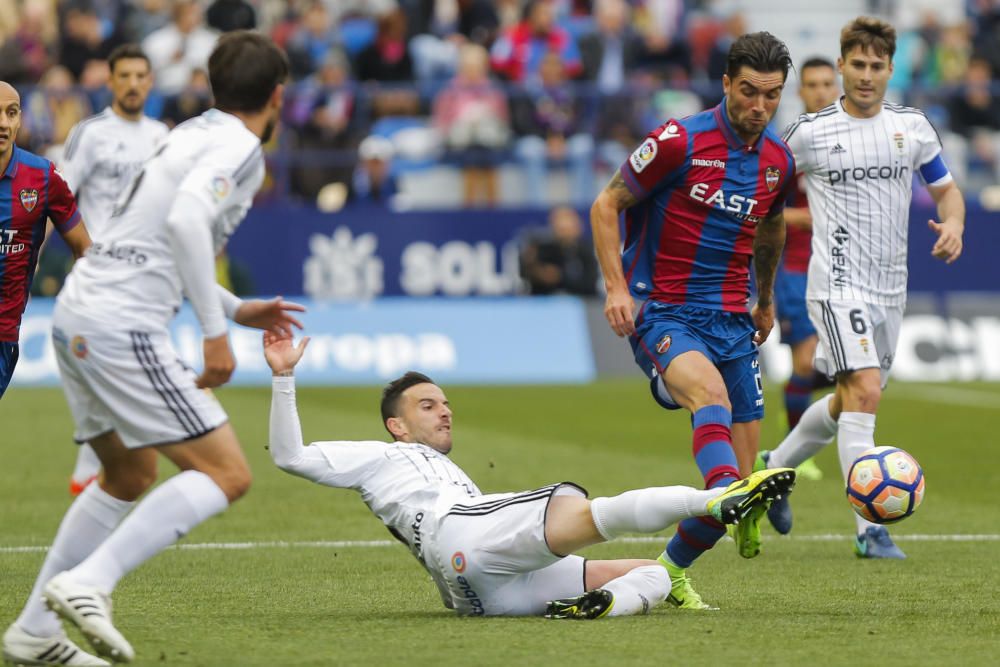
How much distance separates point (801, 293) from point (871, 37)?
3.62 meters

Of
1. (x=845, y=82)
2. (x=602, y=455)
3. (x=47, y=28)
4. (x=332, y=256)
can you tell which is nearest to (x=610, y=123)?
(x=332, y=256)

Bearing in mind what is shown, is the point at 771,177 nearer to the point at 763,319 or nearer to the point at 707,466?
the point at 763,319

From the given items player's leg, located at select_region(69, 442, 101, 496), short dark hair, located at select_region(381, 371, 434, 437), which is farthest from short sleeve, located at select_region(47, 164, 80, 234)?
player's leg, located at select_region(69, 442, 101, 496)

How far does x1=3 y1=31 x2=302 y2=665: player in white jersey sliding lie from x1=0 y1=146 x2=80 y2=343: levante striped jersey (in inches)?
88.9

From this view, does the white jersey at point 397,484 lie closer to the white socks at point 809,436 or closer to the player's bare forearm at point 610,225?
the player's bare forearm at point 610,225

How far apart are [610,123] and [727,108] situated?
15.2 metres

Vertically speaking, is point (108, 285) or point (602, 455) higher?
point (108, 285)

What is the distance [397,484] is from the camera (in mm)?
7047

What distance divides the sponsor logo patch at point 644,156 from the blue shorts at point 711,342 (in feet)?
2.02

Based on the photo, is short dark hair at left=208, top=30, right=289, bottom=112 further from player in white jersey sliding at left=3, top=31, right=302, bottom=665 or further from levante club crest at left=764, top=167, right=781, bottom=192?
levante club crest at left=764, top=167, right=781, bottom=192

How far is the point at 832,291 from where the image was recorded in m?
9.16

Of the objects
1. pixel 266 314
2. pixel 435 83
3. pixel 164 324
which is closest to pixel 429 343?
pixel 435 83

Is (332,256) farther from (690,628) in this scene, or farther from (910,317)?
(690,628)

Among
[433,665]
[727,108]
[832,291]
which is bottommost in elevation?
[433,665]
